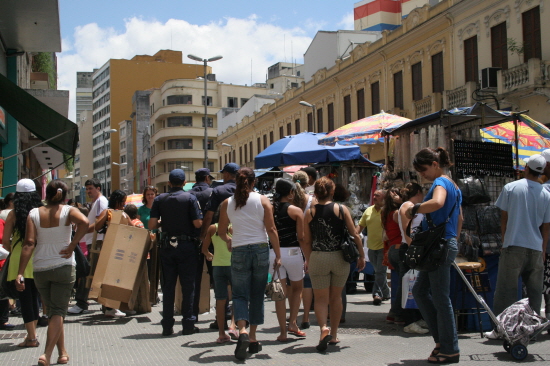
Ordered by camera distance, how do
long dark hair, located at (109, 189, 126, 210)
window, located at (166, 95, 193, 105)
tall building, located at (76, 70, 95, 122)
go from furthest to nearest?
tall building, located at (76, 70, 95, 122) < window, located at (166, 95, 193, 105) < long dark hair, located at (109, 189, 126, 210)

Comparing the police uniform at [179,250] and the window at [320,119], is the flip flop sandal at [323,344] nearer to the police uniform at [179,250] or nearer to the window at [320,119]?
the police uniform at [179,250]

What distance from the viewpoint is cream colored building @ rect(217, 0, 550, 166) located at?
21.7m

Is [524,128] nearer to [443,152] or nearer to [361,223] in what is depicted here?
[361,223]

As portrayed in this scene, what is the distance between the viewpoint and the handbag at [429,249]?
5.61 m

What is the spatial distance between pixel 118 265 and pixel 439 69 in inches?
891

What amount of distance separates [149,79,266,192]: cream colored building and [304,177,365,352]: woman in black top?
229ft

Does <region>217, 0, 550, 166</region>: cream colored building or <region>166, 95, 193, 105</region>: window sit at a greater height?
<region>166, 95, 193, 105</region>: window

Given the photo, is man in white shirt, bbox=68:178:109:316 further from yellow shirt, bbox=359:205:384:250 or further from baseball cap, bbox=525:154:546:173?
baseball cap, bbox=525:154:546:173

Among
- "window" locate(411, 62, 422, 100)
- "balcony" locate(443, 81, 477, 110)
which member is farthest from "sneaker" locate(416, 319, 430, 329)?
"window" locate(411, 62, 422, 100)

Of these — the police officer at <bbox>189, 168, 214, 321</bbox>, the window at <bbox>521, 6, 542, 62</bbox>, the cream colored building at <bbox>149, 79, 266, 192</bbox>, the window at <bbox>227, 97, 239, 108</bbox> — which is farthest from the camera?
the window at <bbox>227, 97, 239, 108</bbox>

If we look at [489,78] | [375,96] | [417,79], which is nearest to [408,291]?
[489,78]

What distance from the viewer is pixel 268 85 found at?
78938 millimetres

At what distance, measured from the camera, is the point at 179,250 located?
739cm

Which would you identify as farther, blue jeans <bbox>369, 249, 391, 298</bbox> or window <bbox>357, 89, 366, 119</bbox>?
window <bbox>357, 89, 366, 119</bbox>
